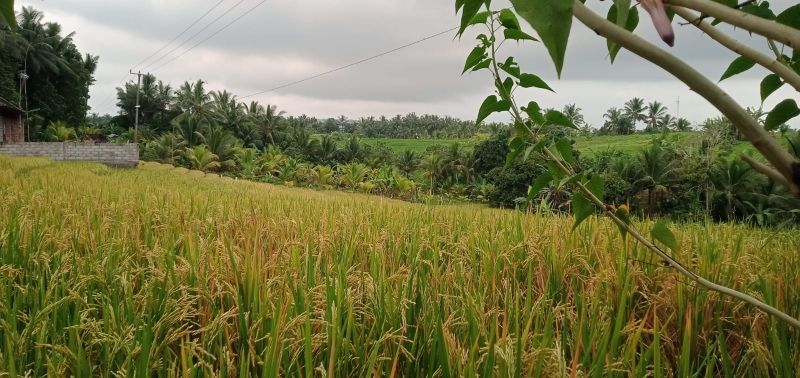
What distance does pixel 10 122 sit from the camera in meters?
27.9

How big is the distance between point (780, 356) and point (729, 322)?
1.36 ft

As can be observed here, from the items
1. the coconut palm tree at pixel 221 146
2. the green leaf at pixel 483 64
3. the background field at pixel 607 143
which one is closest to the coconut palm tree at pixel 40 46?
the coconut palm tree at pixel 221 146

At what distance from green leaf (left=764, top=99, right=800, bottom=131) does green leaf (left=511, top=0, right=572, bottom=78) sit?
432 mm

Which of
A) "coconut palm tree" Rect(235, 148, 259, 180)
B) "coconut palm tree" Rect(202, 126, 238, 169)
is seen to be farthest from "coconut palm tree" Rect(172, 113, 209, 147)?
"coconut palm tree" Rect(235, 148, 259, 180)

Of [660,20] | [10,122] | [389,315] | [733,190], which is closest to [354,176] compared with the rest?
[733,190]

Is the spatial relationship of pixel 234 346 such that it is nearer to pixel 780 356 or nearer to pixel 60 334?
pixel 60 334

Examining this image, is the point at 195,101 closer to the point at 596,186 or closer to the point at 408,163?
the point at 408,163

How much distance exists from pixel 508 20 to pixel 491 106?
126 millimetres

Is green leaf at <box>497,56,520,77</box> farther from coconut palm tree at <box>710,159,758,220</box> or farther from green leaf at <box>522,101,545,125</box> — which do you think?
coconut palm tree at <box>710,159,758,220</box>

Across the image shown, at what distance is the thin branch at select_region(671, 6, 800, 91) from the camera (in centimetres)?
38

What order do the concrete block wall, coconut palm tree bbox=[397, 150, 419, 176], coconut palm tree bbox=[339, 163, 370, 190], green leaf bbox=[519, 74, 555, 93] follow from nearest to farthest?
green leaf bbox=[519, 74, 555, 93] < the concrete block wall < coconut palm tree bbox=[339, 163, 370, 190] < coconut palm tree bbox=[397, 150, 419, 176]

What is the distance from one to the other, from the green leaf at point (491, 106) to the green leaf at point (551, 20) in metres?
0.55

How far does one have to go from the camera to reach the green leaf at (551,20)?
9.4 inches

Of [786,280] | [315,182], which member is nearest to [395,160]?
[315,182]
